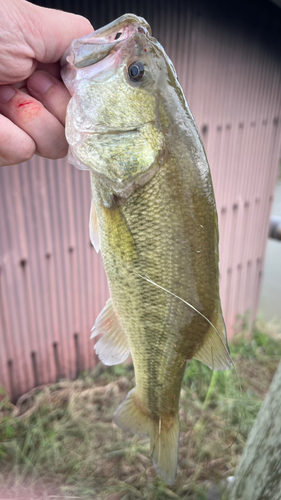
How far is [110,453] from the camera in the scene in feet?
7.99

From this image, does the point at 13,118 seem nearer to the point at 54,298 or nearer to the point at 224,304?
the point at 54,298

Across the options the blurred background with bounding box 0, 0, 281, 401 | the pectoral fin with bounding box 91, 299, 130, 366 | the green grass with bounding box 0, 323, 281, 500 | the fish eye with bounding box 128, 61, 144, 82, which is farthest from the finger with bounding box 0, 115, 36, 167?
the green grass with bounding box 0, 323, 281, 500

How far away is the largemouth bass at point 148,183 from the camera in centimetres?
88

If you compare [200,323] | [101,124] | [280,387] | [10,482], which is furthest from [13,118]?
[10,482]

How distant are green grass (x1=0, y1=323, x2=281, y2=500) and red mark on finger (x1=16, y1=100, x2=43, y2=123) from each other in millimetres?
1895

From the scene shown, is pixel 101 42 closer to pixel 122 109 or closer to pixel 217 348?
pixel 122 109

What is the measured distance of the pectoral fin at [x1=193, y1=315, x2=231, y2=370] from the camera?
93 cm

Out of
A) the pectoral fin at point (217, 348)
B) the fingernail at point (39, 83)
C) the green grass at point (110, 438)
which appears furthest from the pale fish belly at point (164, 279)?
the green grass at point (110, 438)

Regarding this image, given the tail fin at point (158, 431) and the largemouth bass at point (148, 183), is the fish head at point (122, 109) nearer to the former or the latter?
the largemouth bass at point (148, 183)

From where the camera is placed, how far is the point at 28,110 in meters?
0.99

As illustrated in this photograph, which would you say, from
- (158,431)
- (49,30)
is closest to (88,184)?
(49,30)

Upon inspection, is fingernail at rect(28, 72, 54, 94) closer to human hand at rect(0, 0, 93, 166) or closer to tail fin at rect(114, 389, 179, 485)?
human hand at rect(0, 0, 93, 166)

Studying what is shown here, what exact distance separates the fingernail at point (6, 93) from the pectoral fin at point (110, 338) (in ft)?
2.20

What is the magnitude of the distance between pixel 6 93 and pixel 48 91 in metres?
0.12
